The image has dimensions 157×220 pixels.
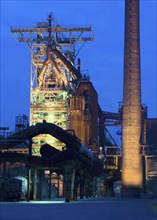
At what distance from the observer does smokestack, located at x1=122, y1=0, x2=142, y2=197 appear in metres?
52.7

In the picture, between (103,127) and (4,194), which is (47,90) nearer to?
(103,127)

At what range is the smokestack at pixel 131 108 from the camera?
173ft

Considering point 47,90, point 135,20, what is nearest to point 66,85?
point 47,90

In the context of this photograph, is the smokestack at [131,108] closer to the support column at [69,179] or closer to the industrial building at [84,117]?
the industrial building at [84,117]

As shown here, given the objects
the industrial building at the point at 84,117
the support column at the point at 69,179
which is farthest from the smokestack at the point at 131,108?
the support column at the point at 69,179

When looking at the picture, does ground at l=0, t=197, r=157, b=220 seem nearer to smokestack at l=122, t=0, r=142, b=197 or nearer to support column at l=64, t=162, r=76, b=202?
support column at l=64, t=162, r=76, b=202

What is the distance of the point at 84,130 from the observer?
187 ft

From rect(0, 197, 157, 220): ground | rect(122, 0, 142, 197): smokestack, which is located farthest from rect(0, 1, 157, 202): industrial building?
rect(0, 197, 157, 220): ground

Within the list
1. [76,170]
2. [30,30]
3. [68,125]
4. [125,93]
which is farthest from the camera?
[30,30]

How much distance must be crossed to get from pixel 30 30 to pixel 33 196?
33187 millimetres

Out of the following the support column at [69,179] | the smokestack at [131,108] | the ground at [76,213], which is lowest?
the ground at [76,213]

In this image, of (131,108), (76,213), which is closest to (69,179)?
(76,213)

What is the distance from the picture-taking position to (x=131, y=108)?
54188 mm

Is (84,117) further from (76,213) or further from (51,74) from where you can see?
(76,213)
